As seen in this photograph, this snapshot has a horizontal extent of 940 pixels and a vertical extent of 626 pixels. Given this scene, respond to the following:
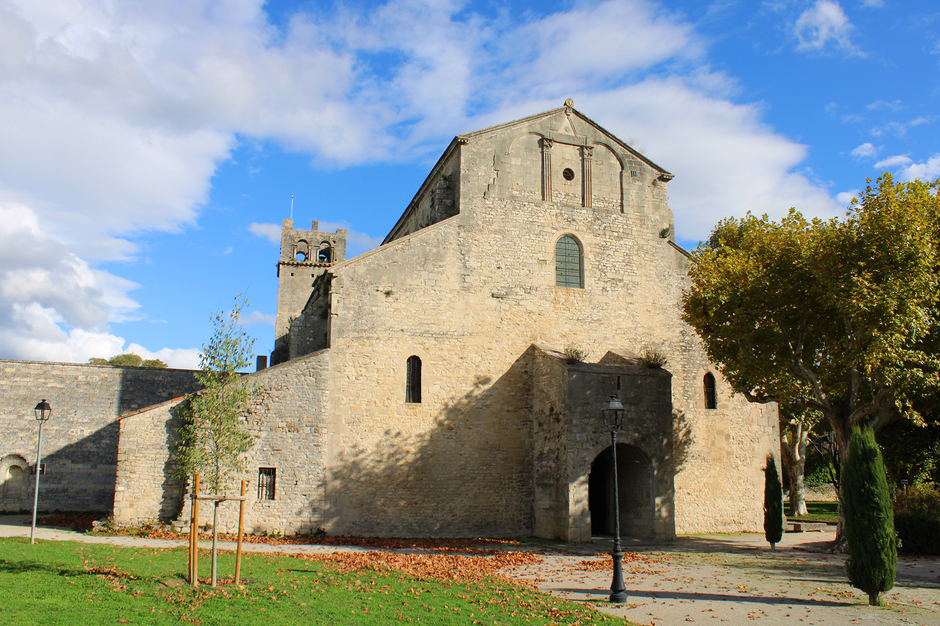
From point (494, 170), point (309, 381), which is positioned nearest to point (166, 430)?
point (309, 381)

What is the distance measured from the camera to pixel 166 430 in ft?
59.5

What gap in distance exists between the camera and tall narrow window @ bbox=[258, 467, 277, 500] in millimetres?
18141

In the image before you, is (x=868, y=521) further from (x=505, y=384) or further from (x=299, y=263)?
(x=299, y=263)

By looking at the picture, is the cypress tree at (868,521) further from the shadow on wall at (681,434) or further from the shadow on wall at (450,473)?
the shadow on wall at (450,473)

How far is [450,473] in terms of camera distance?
20.2m

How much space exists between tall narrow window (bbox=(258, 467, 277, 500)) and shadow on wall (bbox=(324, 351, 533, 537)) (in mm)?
1569

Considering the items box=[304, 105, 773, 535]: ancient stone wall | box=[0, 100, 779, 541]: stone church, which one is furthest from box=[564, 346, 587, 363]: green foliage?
box=[304, 105, 773, 535]: ancient stone wall

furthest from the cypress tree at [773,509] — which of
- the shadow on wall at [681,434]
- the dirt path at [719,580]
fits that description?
the shadow on wall at [681,434]

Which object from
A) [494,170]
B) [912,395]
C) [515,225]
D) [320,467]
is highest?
[494,170]

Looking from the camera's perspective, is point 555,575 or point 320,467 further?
point 320,467

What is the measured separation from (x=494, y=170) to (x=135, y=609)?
17.3m

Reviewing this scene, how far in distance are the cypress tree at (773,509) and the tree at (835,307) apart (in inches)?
86.7

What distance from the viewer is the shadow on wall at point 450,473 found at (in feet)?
62.5

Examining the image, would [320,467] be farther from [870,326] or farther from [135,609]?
[870,326]
